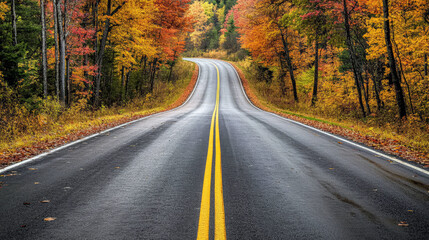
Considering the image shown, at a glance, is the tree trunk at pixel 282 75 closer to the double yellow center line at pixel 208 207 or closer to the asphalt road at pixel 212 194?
the asphalt road at pixel 212 194

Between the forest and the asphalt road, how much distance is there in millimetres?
3495

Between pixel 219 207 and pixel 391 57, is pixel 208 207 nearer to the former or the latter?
pixel 219 207

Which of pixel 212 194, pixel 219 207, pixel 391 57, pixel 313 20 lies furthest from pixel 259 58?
pixel 219 207

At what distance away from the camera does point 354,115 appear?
60.1 ft

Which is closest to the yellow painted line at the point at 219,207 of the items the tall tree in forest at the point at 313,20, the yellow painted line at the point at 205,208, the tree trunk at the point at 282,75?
the yellow painted line at the point at 205,208

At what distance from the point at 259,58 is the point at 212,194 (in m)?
29.8

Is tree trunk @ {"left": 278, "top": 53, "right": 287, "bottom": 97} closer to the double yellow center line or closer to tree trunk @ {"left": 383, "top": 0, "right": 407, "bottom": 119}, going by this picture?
tree trunk @ {"left": 383, "top": 0, "right": 407, "bottom": 119}

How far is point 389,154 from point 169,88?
2917 centimetres

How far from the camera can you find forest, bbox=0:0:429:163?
1199 centimetres

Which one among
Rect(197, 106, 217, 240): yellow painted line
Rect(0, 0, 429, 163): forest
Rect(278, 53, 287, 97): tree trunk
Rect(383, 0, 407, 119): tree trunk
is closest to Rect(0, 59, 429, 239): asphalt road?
Rect(197, 106, 217, 240): yellow painted line

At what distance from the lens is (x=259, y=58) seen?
32094 mm

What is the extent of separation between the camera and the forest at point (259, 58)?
12.0 metres

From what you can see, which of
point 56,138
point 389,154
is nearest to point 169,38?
point 56,138

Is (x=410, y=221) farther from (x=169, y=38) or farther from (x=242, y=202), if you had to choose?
(x=169, y=38)
